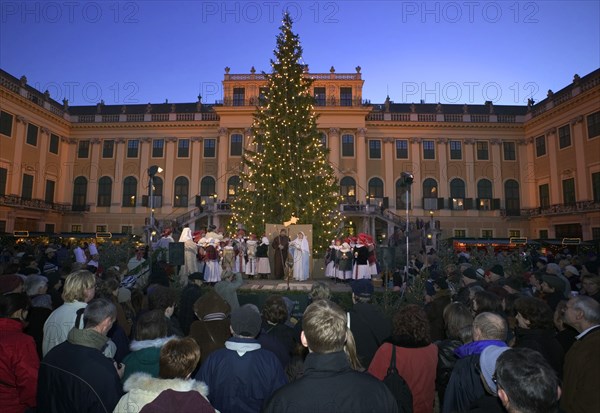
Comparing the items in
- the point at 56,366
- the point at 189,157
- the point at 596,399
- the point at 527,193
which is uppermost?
the point at 189,157

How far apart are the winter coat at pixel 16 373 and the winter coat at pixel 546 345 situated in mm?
4184

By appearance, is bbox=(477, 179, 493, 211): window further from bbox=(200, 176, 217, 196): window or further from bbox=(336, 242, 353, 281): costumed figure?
bbox=(336, 242, 353, 281): costumed figure

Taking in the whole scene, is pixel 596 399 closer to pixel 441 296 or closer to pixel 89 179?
pixel 441 296

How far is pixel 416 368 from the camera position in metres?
3.21

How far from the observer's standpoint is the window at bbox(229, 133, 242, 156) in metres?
37.1

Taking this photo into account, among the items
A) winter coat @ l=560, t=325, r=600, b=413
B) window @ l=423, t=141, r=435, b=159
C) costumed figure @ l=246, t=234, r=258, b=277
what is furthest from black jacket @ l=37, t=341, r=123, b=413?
window @ l=423, t=141, r=435, b=159

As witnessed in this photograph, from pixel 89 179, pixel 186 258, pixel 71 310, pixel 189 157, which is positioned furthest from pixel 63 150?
pixel 71 310

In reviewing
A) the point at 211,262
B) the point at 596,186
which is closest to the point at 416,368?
the point at 211,262

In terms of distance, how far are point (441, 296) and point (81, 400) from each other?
4808mm

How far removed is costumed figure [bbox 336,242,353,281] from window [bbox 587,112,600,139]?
88.6 feet

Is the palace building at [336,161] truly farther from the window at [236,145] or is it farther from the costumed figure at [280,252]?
the costumed figure at [280,252]

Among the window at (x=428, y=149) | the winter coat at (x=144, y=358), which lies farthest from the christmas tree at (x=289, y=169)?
the window at (x=428, y=149)

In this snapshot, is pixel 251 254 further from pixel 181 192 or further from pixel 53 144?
pixel 53 144

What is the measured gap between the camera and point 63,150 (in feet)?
125
